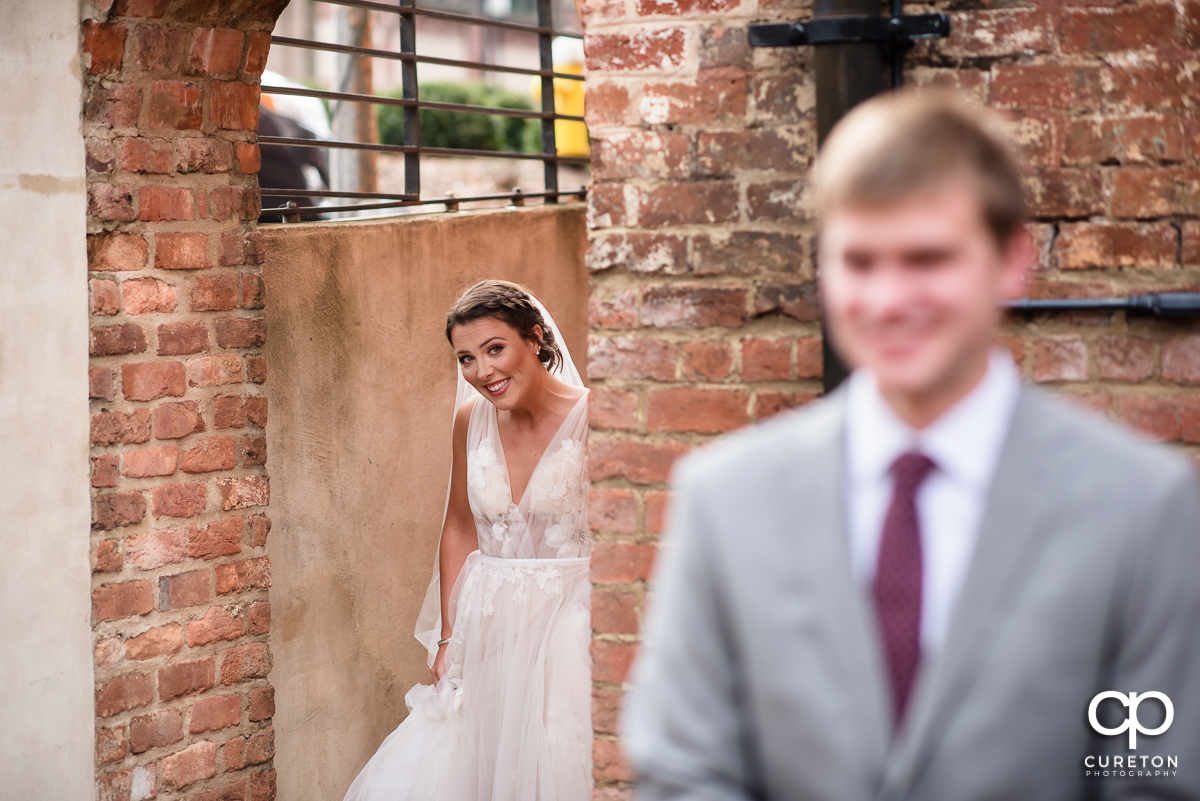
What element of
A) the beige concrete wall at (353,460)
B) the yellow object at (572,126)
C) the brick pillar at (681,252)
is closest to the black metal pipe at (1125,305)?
the brick pillar at (681,252)

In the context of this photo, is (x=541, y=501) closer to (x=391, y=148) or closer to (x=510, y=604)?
(x=510, y=604)

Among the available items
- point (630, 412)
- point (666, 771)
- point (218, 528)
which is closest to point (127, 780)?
point (218, 528)

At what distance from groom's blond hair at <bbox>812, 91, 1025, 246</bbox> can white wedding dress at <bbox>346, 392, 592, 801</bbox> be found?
2.74 meters

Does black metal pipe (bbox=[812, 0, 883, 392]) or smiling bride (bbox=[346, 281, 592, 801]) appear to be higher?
black metal pipe (bbox=[812, 0, 883, 392])

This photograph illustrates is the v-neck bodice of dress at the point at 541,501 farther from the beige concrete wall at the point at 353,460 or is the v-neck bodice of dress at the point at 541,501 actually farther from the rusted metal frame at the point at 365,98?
the rusted metal frame at the point at 365,98

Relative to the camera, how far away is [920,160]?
111 cm

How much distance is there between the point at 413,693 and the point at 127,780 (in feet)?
3.52

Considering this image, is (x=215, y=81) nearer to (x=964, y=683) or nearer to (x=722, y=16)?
(x=722, y=16)

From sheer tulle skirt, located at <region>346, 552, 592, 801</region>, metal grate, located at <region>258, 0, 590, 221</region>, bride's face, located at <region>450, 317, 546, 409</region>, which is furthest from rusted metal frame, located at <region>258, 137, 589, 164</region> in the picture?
sheer tulle skirt, located at <region>346, 552, 592, 801</region>

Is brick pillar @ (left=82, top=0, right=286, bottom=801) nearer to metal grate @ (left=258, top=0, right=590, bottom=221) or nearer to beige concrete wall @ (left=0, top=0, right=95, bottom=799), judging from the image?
beige concrete wall @ (left=0, top=0, right=95, bottom=799)

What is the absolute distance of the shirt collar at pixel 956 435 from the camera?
1.18 meters

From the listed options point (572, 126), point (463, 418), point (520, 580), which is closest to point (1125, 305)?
point (520, 580)

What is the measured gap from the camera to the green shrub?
1562cm

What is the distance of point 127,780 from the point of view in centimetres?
319
